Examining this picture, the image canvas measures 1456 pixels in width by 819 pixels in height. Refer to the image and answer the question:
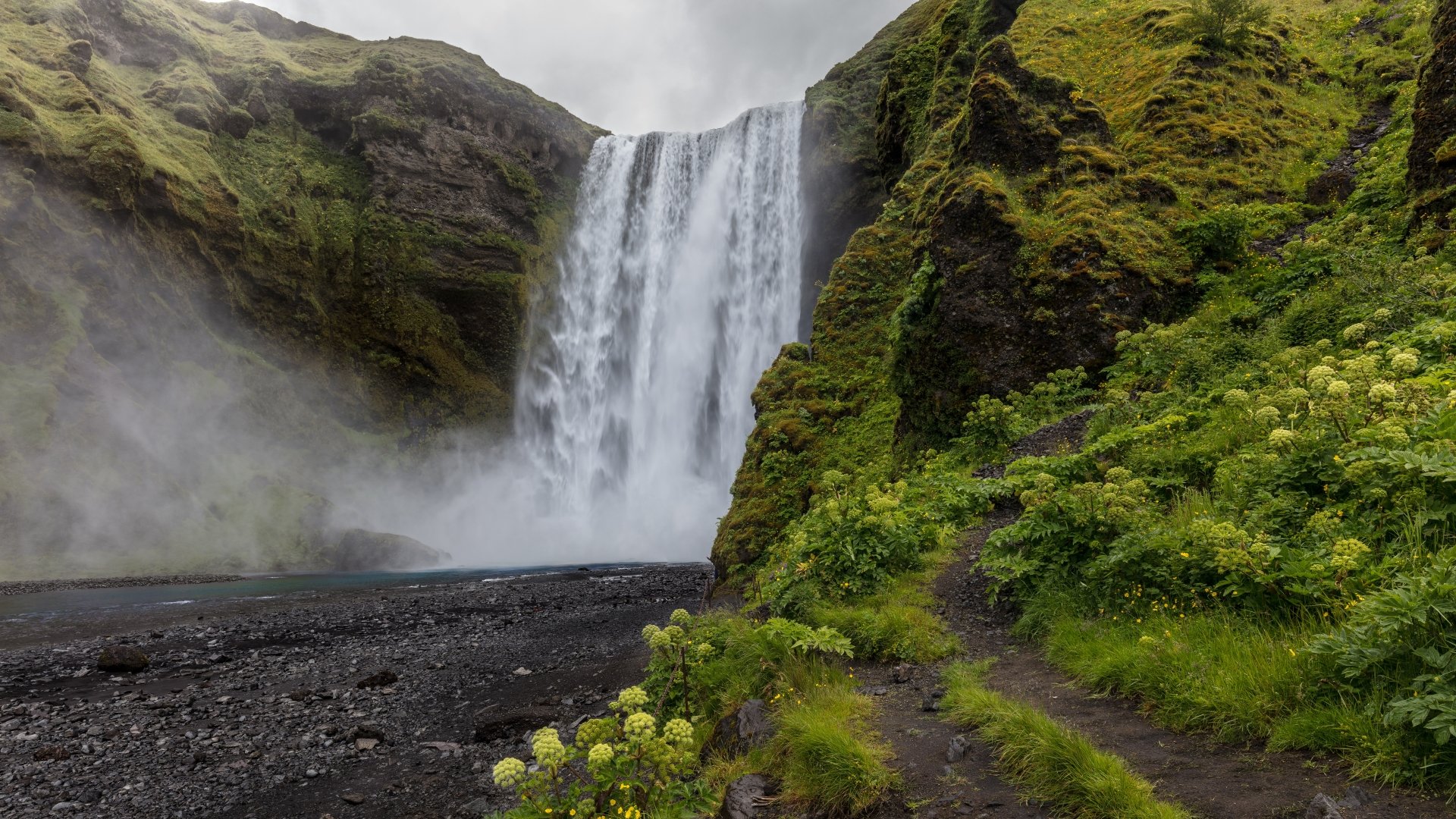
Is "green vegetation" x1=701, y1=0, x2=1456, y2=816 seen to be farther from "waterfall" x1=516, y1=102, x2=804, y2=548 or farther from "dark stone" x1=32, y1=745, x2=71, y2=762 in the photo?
"waterfall" x1=516, y1=102, x2=804, y2=548

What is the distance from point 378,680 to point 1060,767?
1348cm

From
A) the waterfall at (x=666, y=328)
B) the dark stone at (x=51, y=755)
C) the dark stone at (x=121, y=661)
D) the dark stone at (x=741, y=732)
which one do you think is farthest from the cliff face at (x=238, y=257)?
the dark stone at (x=741, y=732)

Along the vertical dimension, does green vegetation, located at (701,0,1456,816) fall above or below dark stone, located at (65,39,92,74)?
below

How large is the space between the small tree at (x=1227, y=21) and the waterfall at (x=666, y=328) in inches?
888

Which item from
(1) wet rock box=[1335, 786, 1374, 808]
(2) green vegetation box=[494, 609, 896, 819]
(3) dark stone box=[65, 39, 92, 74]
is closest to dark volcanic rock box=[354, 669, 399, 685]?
(2) green vegetation box=[494, 609, 896, 819]

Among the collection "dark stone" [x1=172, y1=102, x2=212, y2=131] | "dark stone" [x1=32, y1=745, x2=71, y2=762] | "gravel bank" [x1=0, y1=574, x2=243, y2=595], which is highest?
"dark stone" [x1=172, y1=102, x2=212, y2=131]

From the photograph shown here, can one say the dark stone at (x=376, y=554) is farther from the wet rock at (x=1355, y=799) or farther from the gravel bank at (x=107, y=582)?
the wet rock at (x=1355, y=799)

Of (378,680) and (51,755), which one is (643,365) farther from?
(51,755)

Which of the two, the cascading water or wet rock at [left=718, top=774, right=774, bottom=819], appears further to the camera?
the cascading water

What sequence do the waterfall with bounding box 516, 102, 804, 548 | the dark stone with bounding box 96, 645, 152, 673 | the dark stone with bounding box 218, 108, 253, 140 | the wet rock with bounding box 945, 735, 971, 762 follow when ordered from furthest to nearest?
the dark stone with bounding box 218, 108, 253, 140 < the waterfall with bounding box 516, 102, 804, 548 < the dark stone with bounding box 96, 645, 152, 673 < the wet rock with bounding box 945, 735, 971, 762

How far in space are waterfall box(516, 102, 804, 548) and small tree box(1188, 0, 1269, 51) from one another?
2257 centimetres

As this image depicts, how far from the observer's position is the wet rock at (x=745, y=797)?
169 inches

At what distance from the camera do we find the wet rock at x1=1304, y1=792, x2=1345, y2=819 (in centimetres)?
274

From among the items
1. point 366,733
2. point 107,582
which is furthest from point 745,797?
point 107,582
